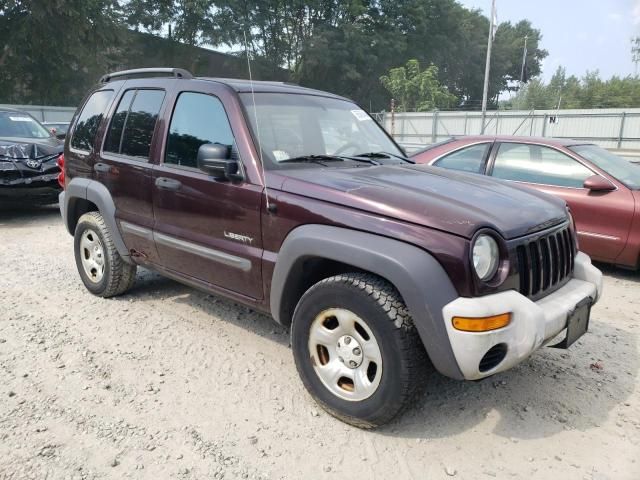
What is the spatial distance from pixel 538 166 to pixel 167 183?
4.29 meters

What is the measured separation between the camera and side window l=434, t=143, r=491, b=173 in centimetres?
623

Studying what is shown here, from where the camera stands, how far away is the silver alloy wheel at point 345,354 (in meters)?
2.67

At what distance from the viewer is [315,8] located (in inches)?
1689

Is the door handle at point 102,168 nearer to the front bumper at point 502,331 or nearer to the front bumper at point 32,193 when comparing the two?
the front bumper at point 502,331

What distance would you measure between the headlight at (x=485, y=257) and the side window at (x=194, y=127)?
1.68 m

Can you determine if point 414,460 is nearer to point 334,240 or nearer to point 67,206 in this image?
point 334,240

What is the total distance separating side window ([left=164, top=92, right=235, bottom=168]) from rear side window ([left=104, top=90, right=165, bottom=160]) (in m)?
0.25

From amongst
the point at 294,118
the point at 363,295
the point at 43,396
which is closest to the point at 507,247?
the point at 363,295

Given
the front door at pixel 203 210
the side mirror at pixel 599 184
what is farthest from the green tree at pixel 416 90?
the front door at pixel 203 210

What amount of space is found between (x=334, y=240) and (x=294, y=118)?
1222 millimetres

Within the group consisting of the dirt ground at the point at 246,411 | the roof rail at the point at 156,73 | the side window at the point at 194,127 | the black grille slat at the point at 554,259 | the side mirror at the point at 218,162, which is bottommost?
the dirt ground at the point at 246,411

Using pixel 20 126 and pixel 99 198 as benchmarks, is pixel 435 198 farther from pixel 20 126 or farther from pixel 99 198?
pixel 20 126

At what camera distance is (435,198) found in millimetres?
2750

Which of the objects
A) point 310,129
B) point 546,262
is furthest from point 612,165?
point 310,129
